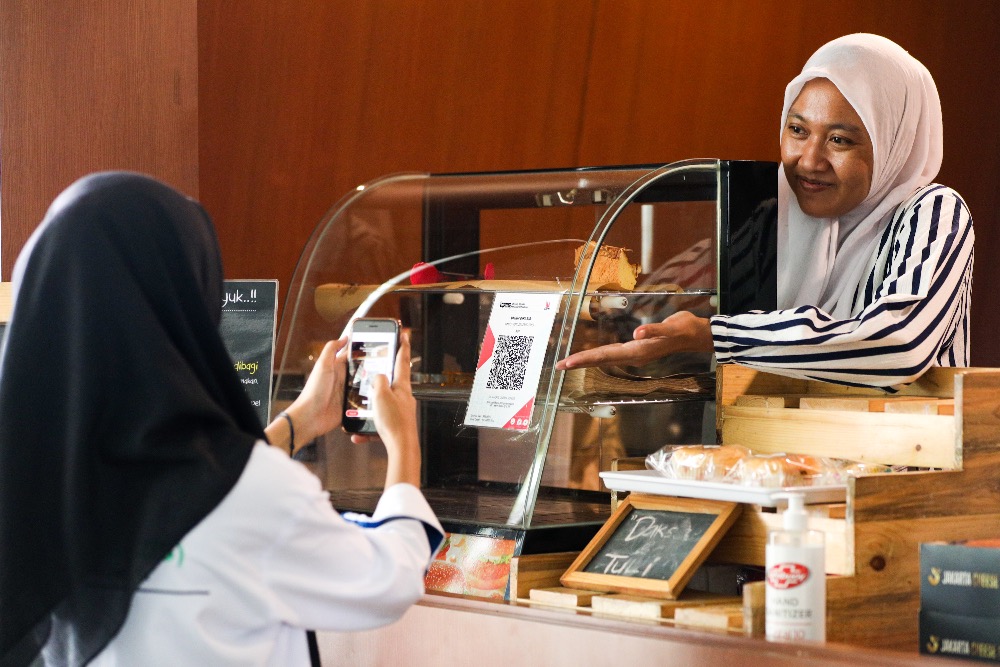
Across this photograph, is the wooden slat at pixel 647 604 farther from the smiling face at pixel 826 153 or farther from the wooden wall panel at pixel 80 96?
the wooden wall panel at pixel 80 96

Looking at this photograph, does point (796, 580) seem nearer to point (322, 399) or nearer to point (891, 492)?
point (891, 492)

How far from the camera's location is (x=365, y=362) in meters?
1.82

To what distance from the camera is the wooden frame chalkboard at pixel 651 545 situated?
167 cm

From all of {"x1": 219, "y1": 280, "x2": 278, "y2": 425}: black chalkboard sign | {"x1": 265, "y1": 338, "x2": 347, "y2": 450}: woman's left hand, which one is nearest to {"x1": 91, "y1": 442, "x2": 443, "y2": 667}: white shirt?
{"x1": 265, "y1": 338, "x2": 347, "y2": 450}: woman's left hand

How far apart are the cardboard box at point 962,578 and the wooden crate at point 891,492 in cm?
12

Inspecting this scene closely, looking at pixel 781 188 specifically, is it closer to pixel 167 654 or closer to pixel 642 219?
pixel 642 219

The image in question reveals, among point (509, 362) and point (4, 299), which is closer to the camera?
point (509, 362)

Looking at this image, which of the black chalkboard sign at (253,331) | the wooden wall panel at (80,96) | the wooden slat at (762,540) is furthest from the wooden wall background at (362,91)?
the wooden slat at (762,540)

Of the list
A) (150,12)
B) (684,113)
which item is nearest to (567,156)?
(684,113)

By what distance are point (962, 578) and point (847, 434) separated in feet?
1.33

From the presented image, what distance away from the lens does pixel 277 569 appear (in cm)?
128

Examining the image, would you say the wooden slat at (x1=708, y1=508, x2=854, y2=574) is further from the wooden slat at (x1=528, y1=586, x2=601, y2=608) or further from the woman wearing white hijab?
the woman wearing white hijab

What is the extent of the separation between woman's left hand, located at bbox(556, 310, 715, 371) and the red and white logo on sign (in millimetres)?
609

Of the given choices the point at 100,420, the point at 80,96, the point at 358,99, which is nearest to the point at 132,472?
the point at 100,420
